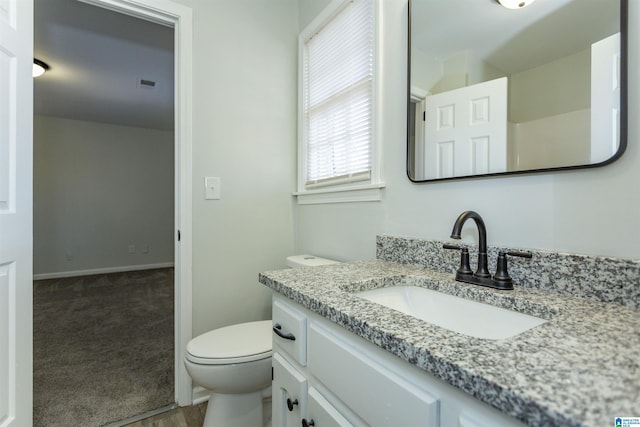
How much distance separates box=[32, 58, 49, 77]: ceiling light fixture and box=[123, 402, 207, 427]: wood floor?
3.14m

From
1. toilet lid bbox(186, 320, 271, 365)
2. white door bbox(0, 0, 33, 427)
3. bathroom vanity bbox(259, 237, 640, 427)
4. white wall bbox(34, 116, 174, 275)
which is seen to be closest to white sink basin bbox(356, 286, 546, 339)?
bathroom vanity bbox(259, 237, 640, 427)

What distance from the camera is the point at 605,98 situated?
0.74 metres

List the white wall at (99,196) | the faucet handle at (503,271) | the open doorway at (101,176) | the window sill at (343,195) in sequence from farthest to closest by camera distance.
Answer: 1. the white wall at (99,196)
2. the open doorway at (101,176)
3. the window sill at (343,195)
4. the faucet handle at (503,271)

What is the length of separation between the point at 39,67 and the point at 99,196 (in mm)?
2363

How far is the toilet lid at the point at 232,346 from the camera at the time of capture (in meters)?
1.26

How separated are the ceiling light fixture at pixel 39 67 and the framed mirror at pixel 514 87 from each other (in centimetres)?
332

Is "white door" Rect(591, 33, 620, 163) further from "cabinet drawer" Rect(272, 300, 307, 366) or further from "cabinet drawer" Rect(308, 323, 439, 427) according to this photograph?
"cabinet drawer" Rect(272, 300, 307, 366)

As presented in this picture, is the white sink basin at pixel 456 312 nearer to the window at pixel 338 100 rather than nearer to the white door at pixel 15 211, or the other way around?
the window at pixel 338 100

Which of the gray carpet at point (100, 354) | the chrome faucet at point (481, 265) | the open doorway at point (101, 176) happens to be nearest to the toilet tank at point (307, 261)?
the chrome faucet at point (481, 265)

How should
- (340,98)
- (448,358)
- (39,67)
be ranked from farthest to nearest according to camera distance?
1. (39,67)
2. (340,98)
3. (448,358)

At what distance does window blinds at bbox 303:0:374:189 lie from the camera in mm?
1474

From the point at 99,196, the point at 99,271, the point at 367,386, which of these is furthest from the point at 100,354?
the point at 99,196

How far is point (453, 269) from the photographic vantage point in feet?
3.40

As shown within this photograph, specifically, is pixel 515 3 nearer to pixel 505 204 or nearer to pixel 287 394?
pixel 505 204
